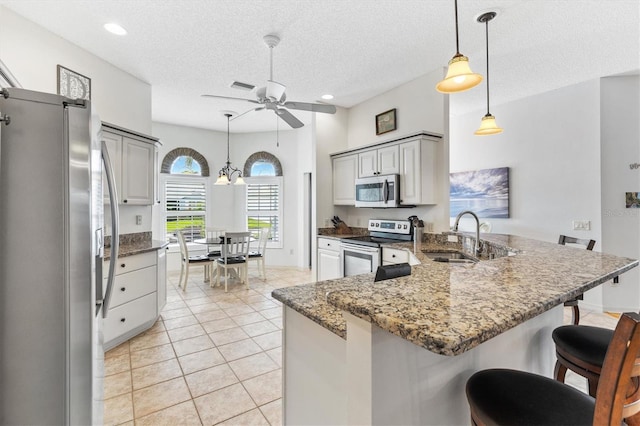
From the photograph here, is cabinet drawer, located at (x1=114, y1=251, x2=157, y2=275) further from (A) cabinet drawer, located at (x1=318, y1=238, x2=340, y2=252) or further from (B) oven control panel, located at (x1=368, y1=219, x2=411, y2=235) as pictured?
(B) oven control panel, located at (x1=368, y1=219, x2=411, y2=235)

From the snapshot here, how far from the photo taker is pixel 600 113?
138 inches

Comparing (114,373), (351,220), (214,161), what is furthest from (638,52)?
(214,161)

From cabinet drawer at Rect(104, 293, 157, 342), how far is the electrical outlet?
4997 millimetres

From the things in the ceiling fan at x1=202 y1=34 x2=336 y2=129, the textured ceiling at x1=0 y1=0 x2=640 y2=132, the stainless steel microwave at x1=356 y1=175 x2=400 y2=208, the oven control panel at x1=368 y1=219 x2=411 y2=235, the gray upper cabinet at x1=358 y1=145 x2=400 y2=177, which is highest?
the textured ceiling at x1=0 y1=0 x2=640 y2=132

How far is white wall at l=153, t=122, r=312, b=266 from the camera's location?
6223mm

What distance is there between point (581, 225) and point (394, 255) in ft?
7.93

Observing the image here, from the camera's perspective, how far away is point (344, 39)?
9.19 ft

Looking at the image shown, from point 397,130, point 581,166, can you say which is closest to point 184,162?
point 397,130

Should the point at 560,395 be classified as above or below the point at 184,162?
below

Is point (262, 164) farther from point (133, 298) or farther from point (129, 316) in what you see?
point (129, 316)

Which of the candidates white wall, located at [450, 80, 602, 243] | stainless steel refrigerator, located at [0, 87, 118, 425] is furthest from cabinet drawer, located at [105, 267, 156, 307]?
white wall, located at [450, 80, 602, 243]

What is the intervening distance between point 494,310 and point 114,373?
110 inches

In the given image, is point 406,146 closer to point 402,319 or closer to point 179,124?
point 402,319

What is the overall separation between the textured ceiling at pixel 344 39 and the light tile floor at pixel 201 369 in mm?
2861
